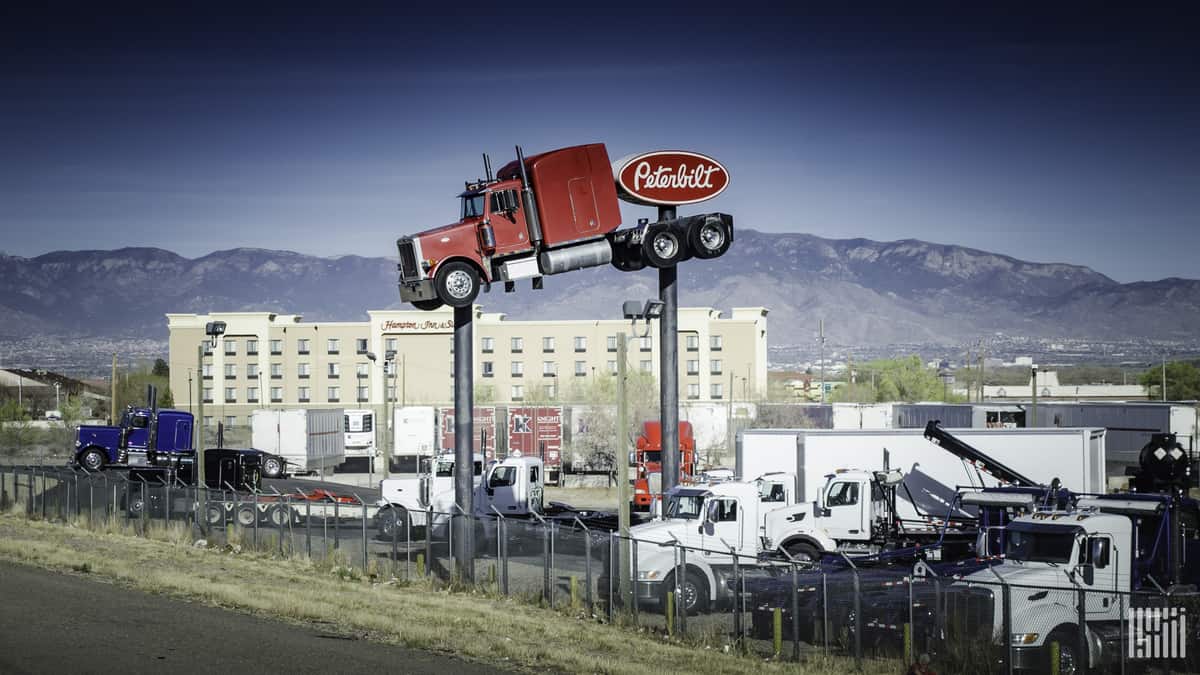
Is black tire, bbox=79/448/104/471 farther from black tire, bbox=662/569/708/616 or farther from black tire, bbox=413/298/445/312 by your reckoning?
black tire, bbox=662/569/708/616

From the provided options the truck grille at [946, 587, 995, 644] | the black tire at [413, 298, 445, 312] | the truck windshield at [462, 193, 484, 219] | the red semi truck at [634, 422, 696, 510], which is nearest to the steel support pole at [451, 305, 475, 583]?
the black tire at [413, 298, 445, 312]

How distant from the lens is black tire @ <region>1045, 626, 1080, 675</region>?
19.5 m

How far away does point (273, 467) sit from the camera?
67250 millimetres

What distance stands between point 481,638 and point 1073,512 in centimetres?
1192

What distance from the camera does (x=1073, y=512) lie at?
77.2 ft

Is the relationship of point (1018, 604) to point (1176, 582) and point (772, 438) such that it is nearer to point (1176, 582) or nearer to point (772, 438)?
point (1176, 582)

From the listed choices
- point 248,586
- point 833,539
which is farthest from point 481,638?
point 833,539

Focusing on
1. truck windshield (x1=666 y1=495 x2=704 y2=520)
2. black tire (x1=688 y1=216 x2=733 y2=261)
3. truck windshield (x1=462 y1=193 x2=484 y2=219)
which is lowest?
truck windshield (x1=666 y1=495 x2=704 y2=520)

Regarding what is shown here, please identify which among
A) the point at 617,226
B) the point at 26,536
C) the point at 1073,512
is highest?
the point at 617,226

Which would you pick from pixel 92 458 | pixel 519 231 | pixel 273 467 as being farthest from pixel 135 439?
pixel 519 231

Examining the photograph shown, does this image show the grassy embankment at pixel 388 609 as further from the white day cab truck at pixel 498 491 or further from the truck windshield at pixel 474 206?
the truck windshield at pixel 474 206

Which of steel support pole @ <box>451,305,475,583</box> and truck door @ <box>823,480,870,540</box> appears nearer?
steel support pole @ <box>451,305,475,583</box>

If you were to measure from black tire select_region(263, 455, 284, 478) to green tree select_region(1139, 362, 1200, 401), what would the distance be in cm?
11674

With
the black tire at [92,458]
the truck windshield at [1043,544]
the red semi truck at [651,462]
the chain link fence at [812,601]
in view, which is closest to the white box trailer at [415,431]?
the black tire at [92,458]
